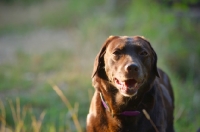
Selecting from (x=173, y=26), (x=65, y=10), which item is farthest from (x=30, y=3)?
(x=173, y=26)

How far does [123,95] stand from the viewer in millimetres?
5141

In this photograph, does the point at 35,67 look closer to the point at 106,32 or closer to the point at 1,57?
the point at 1,57

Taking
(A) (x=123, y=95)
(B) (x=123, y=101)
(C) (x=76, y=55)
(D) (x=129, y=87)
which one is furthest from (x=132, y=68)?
(C) (x=76, y=55)

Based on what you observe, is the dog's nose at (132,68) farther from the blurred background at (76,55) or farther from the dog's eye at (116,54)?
the blurred background at (76,55)

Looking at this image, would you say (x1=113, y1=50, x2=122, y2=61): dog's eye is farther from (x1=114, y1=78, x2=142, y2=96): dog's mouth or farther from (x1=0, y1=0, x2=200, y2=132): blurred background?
(x1=0, y1=0, x2=200, y2=132): blurred background

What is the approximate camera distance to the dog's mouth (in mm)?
4832

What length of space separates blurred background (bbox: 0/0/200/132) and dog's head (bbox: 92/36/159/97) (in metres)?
2.44

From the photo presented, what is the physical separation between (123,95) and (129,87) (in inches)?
10.3

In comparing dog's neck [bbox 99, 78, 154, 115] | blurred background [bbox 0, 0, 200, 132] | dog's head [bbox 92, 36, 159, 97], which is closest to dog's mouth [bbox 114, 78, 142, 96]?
dog's head [bbox 92, 36, 159, 97]

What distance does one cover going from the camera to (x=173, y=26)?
40.4ft

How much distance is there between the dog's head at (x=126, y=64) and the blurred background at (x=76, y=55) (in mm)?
2444

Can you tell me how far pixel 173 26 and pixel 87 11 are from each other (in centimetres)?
627

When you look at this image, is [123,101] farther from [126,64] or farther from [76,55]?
[76,55]

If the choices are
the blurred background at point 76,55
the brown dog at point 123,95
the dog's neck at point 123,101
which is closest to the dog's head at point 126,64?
the brown dog at point 123,95
